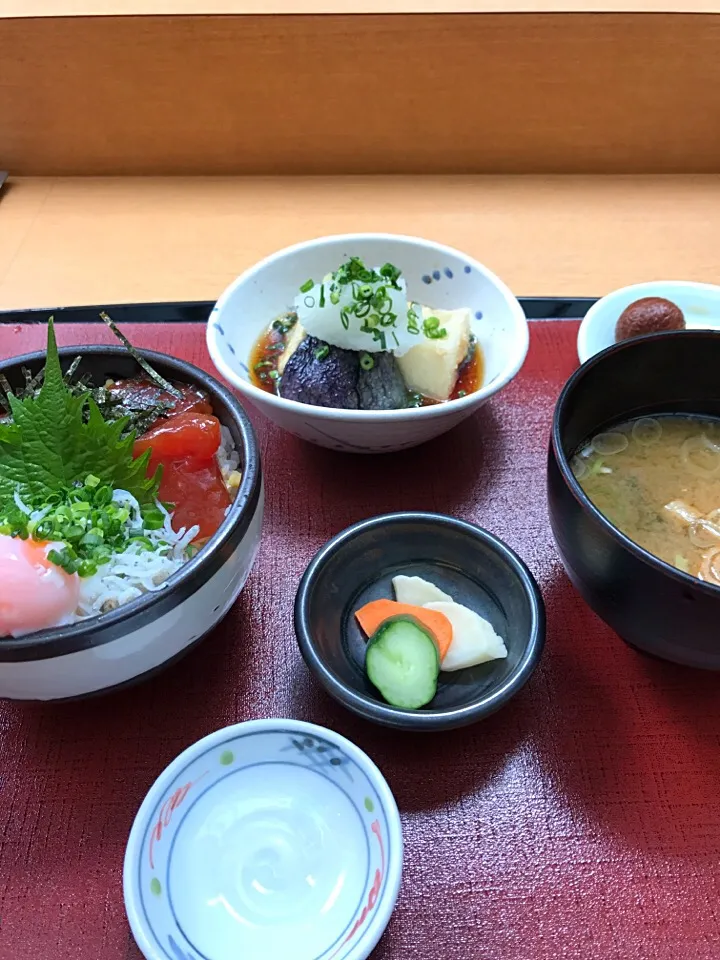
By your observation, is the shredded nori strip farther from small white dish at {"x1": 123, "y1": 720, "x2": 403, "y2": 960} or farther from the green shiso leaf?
small white dish at {"x1": 123, "y1": 720, "x2": 403, "y2": 960}

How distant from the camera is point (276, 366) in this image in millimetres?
1553

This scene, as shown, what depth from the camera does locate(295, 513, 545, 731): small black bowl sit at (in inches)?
39.2

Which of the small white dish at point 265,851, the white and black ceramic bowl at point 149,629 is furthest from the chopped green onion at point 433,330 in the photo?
the small white dish at point 265,851

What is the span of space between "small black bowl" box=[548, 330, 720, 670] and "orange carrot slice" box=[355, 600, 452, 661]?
0.20 meters

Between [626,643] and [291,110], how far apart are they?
1.91 meters

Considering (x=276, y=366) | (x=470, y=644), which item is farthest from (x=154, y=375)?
(x=470, y=644)

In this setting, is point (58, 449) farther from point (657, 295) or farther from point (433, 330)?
point (657, 295)

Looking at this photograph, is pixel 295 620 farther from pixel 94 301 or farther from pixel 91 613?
pixel 94 301

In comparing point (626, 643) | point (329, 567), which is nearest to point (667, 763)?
point (626, 643)

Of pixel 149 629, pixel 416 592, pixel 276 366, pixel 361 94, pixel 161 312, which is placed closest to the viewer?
pixel 149 629

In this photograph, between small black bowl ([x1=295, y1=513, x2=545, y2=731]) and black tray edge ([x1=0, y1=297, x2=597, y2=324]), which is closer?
small black bowl ([x1=295, y1=513, x2=545, y2=731])

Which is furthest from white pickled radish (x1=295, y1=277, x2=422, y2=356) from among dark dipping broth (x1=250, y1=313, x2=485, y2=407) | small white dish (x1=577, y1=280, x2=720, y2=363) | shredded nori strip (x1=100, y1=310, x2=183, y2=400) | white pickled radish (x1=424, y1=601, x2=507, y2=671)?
white pickled radish (x1=424, y1=601, x2=507, y2=671)

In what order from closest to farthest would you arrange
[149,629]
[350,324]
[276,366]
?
[149,629]
[350,324]
[276,366]

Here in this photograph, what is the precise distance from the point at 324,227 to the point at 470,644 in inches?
60.7
